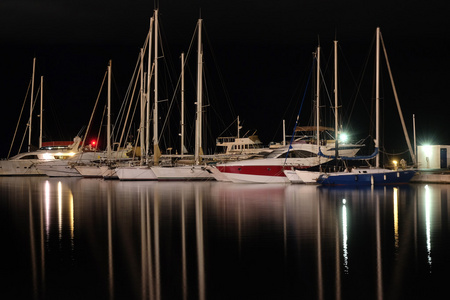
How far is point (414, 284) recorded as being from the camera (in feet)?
47.9

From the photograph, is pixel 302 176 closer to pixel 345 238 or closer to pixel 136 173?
pixel 136 173

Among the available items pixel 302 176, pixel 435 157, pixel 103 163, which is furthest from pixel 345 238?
pixel 103 163

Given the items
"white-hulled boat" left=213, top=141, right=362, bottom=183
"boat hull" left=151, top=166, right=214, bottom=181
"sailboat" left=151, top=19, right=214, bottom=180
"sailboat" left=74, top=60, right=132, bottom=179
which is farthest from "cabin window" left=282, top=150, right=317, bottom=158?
"sailboat" left=74, top=60, right=132, bottom=179

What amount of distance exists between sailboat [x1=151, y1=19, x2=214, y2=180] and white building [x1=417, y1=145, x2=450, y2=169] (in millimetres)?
22180

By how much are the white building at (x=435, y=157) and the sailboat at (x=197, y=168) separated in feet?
72.8

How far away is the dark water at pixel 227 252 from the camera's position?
14297mm

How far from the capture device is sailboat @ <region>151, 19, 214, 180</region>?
2529 inches

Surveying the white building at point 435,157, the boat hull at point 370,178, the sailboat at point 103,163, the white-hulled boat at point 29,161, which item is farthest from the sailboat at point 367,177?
the white-hulled boat at point 29,161

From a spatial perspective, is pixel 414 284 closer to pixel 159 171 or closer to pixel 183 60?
pixel 159 171

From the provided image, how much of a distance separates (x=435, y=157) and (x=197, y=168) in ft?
80.4

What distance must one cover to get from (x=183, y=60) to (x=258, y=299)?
5898 centimetres

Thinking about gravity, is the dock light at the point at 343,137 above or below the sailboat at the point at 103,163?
above

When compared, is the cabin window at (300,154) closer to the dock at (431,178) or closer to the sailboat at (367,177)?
the sailboat at (367,177)

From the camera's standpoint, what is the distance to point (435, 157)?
6638cm
